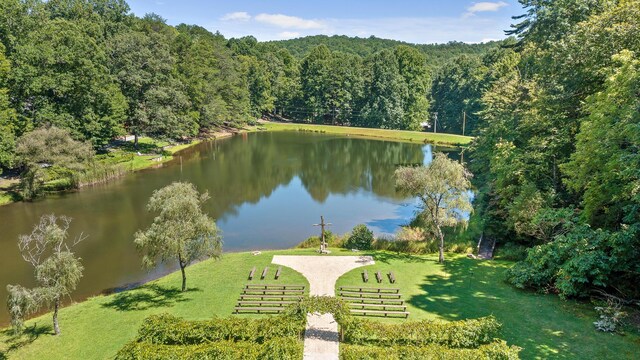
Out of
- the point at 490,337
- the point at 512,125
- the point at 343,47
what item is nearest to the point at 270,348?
the point at 490,337

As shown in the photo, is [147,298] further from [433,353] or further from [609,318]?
[609,318]

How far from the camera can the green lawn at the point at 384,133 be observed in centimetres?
7850

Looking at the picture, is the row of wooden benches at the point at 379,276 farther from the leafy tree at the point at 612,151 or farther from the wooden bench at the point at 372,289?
the leafy tree at the point at 612,151

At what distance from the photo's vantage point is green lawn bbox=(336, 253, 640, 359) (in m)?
15.5

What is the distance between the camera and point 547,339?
16281 millimetres

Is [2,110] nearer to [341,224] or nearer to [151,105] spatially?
[151,105]

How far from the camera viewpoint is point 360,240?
29281 millimetres

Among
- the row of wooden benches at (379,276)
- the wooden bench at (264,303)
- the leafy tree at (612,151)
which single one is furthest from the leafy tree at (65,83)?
the leafy tree at (612,151)

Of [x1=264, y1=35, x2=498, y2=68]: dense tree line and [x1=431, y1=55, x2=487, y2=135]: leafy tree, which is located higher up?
[x1=264, y1=35, x2=498, y2=68]: dense tree line

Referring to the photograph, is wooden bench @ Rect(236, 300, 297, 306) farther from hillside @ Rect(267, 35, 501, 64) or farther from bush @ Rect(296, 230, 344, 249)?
hillside @ Rect(267, 35, 501, 64)

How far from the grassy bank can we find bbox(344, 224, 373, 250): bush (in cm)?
249

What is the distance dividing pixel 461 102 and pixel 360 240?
70165 millimetres

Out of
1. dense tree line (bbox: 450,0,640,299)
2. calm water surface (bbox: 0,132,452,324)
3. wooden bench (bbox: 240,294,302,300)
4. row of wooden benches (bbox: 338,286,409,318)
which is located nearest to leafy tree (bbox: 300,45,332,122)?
calm water surface (bbox: 0,132,452,324)

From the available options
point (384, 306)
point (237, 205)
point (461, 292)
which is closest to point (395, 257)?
point (461, 292)
